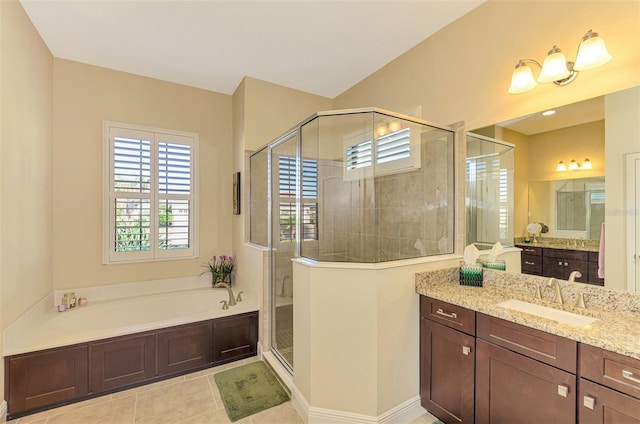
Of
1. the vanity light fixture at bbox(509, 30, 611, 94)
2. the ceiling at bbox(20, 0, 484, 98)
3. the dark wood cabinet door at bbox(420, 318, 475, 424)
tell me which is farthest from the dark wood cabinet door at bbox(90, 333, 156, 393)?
the vanity light fixture at bbox(509, 30, 611, 94)

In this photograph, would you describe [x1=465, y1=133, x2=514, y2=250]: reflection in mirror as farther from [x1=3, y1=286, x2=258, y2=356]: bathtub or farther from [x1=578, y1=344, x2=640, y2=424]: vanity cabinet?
[x1=3, y1=286, x2=258, y2=356]: bathtub

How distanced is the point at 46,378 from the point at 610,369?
3.44 metres

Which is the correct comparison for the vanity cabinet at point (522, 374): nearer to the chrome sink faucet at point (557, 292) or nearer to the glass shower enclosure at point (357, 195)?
the chrome sink faucet at point (557, 292)

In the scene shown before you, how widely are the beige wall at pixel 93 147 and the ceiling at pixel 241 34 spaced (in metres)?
0.19

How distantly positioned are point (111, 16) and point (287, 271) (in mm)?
2562

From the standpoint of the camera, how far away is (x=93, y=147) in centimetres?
310

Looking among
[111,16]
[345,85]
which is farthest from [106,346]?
[345,85]

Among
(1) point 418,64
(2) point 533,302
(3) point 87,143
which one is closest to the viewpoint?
(2) point 533,302

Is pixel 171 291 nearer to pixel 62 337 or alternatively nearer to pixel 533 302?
pixel 62 337

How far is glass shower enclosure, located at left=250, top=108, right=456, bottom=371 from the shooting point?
232cm

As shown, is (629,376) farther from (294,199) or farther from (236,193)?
(236,193)

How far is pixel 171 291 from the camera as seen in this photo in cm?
345

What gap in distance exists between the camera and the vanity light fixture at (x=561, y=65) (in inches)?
60.2

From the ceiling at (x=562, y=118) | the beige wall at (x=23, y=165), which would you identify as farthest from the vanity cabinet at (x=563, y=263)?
the beige wall at (x=23, y=165)
